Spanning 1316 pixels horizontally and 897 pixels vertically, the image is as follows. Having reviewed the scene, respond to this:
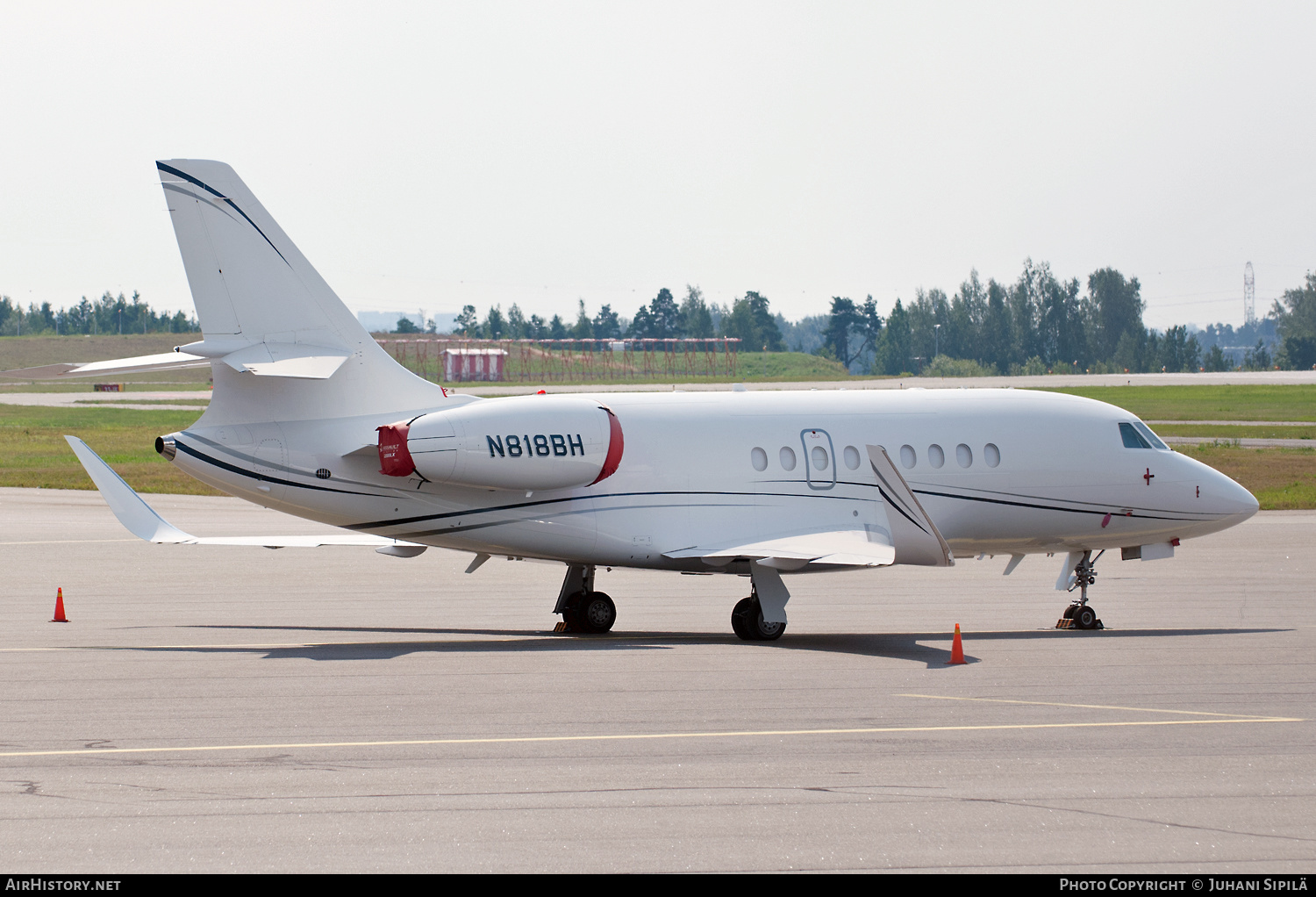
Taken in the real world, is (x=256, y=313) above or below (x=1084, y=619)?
above

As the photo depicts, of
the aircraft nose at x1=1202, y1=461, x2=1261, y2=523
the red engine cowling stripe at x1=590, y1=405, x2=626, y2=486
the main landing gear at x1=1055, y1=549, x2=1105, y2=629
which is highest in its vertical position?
the red engine cowling stripe at x1=590, y1=405, x2=626, y2=486

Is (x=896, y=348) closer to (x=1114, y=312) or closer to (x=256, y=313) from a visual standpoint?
(x=1114, y=312)

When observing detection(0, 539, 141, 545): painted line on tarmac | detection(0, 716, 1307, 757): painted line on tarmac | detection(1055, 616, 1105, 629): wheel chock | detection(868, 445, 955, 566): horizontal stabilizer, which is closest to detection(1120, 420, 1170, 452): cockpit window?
detection(1055, 616, 1105, 629): wheel chock

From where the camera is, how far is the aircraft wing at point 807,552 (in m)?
18.0

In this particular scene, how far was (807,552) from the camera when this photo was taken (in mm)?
18406

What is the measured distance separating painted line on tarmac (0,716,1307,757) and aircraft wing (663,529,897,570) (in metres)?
5.19

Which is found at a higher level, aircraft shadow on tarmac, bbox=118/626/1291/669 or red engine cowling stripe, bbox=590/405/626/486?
red engine cowling stripe, bbox=590/405/626/486

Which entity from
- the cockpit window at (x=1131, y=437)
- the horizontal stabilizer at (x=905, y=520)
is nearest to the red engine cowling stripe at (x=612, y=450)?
the horizontal stabilizer at (x=905, y=520)

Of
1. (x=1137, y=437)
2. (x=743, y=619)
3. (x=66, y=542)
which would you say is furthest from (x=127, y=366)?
(x=66, y=542)

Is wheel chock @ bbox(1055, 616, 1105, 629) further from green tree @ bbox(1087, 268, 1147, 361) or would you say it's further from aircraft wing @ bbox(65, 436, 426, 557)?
green tree @ bbox(1087, 268, 1147, 361)

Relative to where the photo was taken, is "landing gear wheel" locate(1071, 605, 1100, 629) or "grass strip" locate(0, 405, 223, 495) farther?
"grass strip" locate(0, 405, 223, 495)

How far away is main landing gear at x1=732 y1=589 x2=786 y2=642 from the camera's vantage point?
61.5ft

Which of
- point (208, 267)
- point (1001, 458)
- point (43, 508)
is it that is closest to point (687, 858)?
point (208, 267)

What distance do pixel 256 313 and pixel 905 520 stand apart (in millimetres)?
8835
